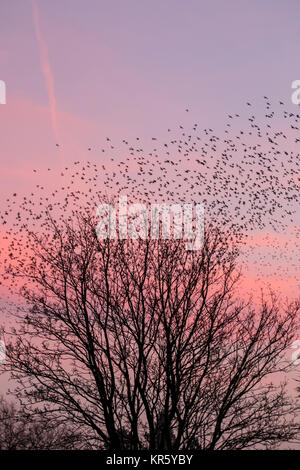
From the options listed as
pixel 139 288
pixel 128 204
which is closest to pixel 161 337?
pixel 139 288

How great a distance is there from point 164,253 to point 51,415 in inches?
192

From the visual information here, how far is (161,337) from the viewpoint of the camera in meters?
16.2

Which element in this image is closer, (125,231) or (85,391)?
(85,391)

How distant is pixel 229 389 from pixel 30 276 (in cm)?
594

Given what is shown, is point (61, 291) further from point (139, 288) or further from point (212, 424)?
point (212, 424)

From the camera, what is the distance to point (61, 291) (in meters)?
16.2

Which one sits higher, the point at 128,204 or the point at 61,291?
the point at 128,204

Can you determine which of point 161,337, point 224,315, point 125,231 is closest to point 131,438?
point 161,337

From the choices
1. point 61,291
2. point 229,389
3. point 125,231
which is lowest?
point 229,389

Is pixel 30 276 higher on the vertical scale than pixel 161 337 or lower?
higher
